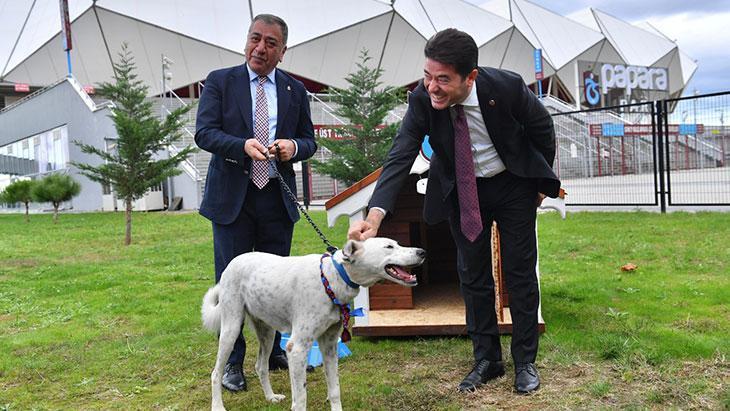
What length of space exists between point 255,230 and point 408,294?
1.98 meters

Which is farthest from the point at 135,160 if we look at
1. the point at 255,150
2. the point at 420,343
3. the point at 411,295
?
the point at 255,150

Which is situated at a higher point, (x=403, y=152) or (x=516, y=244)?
(x=403, y=152)

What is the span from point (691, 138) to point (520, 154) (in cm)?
1130

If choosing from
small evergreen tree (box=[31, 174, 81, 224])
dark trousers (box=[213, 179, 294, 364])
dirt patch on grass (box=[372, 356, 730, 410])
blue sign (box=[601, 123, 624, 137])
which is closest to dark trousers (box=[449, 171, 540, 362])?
dirt patch on grass (box=[372, 356, 730, 410])

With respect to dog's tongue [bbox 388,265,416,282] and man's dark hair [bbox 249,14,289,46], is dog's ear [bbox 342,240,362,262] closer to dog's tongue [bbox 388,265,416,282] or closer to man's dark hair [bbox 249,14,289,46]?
dog's tongue [bbox 388,265,416,282]

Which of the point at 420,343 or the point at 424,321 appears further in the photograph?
the point at 424,321

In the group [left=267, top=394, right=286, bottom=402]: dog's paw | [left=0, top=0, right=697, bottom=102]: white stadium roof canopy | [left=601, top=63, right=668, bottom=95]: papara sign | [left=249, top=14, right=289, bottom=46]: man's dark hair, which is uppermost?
[left=0, top=0, right=697, bottom=102]: white stadium roof canopy

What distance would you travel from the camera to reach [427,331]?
5.14 m

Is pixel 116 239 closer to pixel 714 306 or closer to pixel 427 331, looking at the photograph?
pixel 427 331

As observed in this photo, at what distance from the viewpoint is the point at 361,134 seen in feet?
49.9

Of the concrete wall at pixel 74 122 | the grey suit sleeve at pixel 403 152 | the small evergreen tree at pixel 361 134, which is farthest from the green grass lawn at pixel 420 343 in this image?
the concrete wall at pixel 74 122

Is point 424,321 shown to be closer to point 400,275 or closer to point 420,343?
point 420,343

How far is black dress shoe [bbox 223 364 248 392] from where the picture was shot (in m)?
4.07

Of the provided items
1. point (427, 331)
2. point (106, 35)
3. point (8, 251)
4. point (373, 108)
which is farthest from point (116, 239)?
point (106, 35)
